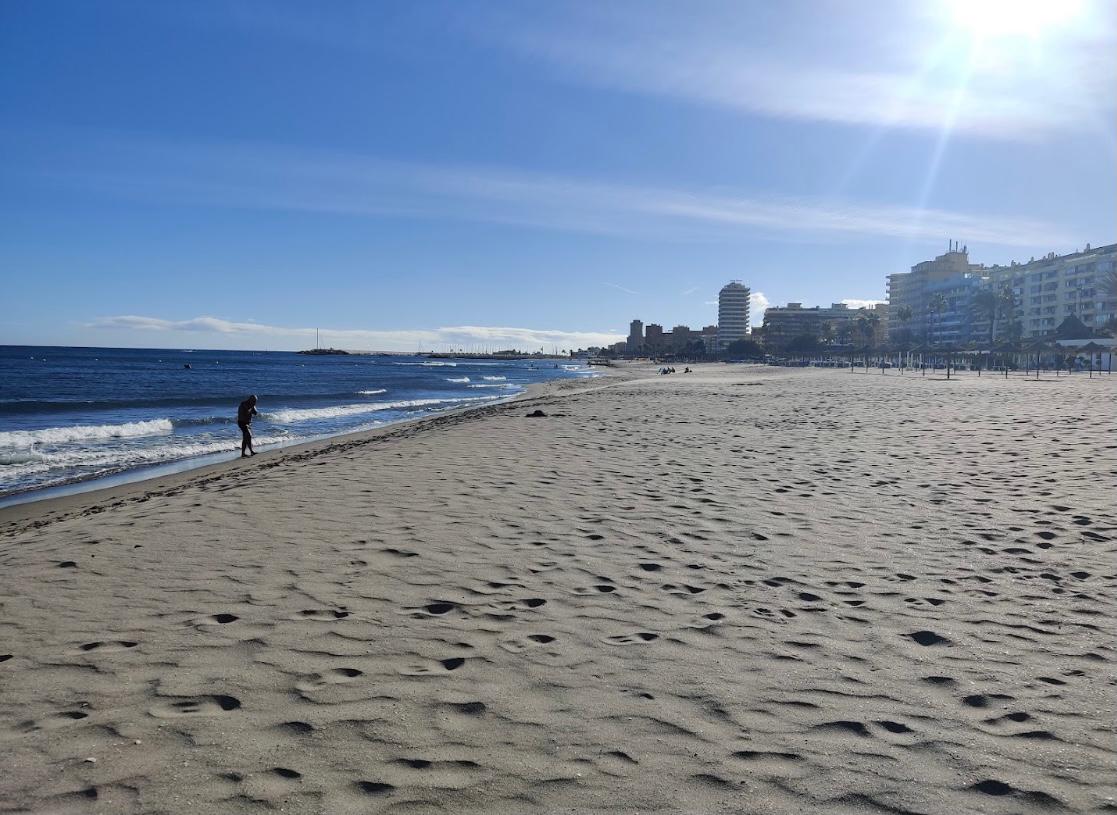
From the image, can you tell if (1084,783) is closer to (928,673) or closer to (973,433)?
(928,673)

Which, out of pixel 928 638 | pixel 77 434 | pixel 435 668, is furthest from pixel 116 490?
pixel 928 638

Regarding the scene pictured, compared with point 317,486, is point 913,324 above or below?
above

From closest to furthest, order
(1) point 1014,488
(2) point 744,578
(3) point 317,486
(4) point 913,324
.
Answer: (2) point 744,578
(1) point 1014,488
(3) point 317,486
(4) point 913,324

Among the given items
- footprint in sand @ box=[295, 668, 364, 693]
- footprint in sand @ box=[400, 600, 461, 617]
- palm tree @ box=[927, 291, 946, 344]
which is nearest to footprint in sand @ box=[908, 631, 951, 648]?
footprint in sand @ box=[400, 600, 461, 617]

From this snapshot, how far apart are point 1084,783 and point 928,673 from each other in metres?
1.02

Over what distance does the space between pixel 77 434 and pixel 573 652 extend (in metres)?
23.2

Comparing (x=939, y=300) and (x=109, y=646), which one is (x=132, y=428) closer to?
(x=109, y=646)

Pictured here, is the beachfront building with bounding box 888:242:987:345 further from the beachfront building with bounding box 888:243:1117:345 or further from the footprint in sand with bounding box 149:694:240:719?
the footprint in sand with bounding box 149:694:240:719

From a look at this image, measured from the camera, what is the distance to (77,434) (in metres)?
21.7

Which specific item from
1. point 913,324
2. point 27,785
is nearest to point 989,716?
point 27,785

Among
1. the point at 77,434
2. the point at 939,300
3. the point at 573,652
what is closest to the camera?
the point at 573,652

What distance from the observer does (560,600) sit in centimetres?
503

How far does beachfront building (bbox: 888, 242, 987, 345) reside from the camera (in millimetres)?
143875

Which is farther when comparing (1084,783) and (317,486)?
(317,486)
